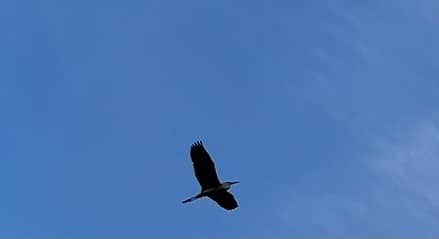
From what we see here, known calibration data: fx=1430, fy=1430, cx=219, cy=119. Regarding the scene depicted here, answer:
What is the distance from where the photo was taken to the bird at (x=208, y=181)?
7550 cm

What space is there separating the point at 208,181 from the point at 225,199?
3.28 m

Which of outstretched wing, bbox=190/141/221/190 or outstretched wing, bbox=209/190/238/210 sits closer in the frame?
outstretched wing, bbox=190/141/221/190

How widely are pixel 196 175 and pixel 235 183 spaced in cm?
346

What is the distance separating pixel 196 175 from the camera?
76.2m

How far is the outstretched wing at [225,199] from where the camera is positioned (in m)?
79.0

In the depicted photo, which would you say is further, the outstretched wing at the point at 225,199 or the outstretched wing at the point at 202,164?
the outstretched wing at the point at 225,199

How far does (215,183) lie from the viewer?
253ft

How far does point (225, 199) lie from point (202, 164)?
478cm

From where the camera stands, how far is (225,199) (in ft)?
262

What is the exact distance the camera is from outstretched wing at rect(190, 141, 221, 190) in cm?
7544

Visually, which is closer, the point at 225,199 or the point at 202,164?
the point at 202,164

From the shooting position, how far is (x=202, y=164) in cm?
7562

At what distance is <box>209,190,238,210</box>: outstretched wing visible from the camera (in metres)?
79.0

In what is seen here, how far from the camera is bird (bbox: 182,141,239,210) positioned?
75.5 metres
